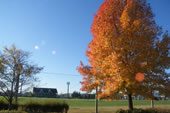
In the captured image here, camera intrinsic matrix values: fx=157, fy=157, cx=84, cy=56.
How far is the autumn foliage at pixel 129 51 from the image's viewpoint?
9.23 metres

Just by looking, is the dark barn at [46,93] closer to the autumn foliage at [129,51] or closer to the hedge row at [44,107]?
the hedge row at [44,107]

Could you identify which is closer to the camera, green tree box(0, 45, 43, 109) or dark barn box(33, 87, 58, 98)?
green tree box(0, 45, 43, 109)

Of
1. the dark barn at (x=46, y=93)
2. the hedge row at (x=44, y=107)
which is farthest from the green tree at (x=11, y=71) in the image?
the dark barn at (x=46, y=93)

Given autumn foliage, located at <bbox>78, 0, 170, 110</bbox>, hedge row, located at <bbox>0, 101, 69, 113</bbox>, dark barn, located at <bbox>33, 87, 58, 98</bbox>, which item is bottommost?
dark barn, located at <bbox>33, 87, 58, 98</bbox>

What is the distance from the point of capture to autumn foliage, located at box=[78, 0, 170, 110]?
9227 mm

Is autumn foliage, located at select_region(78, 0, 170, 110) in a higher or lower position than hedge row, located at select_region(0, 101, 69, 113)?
higher

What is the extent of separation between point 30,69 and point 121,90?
26.2 feet

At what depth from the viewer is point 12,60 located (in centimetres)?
1334

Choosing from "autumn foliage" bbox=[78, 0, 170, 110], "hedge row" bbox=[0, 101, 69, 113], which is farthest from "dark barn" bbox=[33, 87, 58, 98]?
"autumn foliage" bbox=[78, 0, 170, 110]

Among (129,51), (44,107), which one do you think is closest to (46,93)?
(44,107)

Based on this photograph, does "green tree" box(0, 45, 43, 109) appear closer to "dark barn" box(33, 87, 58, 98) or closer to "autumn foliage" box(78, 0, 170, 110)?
"autumn foliage" box(78, 0, 170, 110)

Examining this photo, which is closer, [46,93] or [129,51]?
[129,51]

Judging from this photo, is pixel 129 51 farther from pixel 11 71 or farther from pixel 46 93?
pixel 46 93

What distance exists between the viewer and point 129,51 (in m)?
10.0
